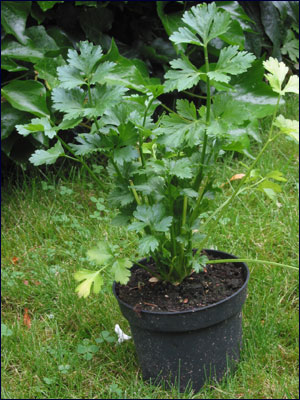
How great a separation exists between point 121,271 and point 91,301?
654 mm

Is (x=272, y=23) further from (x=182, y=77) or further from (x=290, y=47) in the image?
(x=182, y=77)

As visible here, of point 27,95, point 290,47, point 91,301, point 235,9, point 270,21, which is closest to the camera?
point 91,301

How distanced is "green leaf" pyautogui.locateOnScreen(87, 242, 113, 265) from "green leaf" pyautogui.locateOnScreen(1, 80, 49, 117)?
1.16 meters

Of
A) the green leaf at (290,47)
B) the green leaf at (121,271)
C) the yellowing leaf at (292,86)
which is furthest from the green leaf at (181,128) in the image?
the green leaf at (290,47)

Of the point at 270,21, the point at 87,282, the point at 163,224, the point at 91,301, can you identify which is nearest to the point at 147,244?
the point at 163,224

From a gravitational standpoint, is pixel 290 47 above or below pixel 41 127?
below

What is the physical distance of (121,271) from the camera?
148 centimetres

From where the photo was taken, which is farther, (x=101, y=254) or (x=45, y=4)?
(x=45, y=4)

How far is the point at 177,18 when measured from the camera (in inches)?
109

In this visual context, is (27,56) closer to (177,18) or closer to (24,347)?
(177,18)

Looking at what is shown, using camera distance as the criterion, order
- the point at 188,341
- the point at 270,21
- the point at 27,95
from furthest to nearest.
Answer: the point at 270,21 < the point at 27,95 < the point at 188,341

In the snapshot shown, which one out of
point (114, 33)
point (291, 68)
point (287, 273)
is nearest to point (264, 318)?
point (287, 273)

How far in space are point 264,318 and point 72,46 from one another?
1732 mm

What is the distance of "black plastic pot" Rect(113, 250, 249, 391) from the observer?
1.54 m
